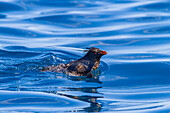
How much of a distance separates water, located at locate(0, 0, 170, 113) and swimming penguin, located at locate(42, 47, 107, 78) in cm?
26

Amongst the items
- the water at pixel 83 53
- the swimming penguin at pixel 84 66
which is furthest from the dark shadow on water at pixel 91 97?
the swimming penguin at pixel 84 66

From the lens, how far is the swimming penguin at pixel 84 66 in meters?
8.69

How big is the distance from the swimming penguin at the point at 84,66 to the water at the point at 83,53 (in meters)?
0.26

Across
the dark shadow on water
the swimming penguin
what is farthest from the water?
the swimming penguin

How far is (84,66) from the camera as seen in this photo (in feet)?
28.8

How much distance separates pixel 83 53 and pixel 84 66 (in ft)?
7.77

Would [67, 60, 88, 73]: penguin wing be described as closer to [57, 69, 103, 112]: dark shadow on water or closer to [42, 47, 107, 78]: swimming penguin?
[42, 47, 107, 78]: swimming penguin

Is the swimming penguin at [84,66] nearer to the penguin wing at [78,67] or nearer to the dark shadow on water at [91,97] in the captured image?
the penguin wing at [78,67]

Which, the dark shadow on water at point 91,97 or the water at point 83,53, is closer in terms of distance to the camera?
the dark shadow on water at point 91,97

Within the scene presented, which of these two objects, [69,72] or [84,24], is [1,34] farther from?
[69,72]

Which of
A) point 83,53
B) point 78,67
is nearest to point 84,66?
point 78,67

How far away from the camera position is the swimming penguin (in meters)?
8.69

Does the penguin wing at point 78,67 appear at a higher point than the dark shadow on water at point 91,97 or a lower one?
higher

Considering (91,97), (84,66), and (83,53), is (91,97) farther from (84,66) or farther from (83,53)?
(83,53)
